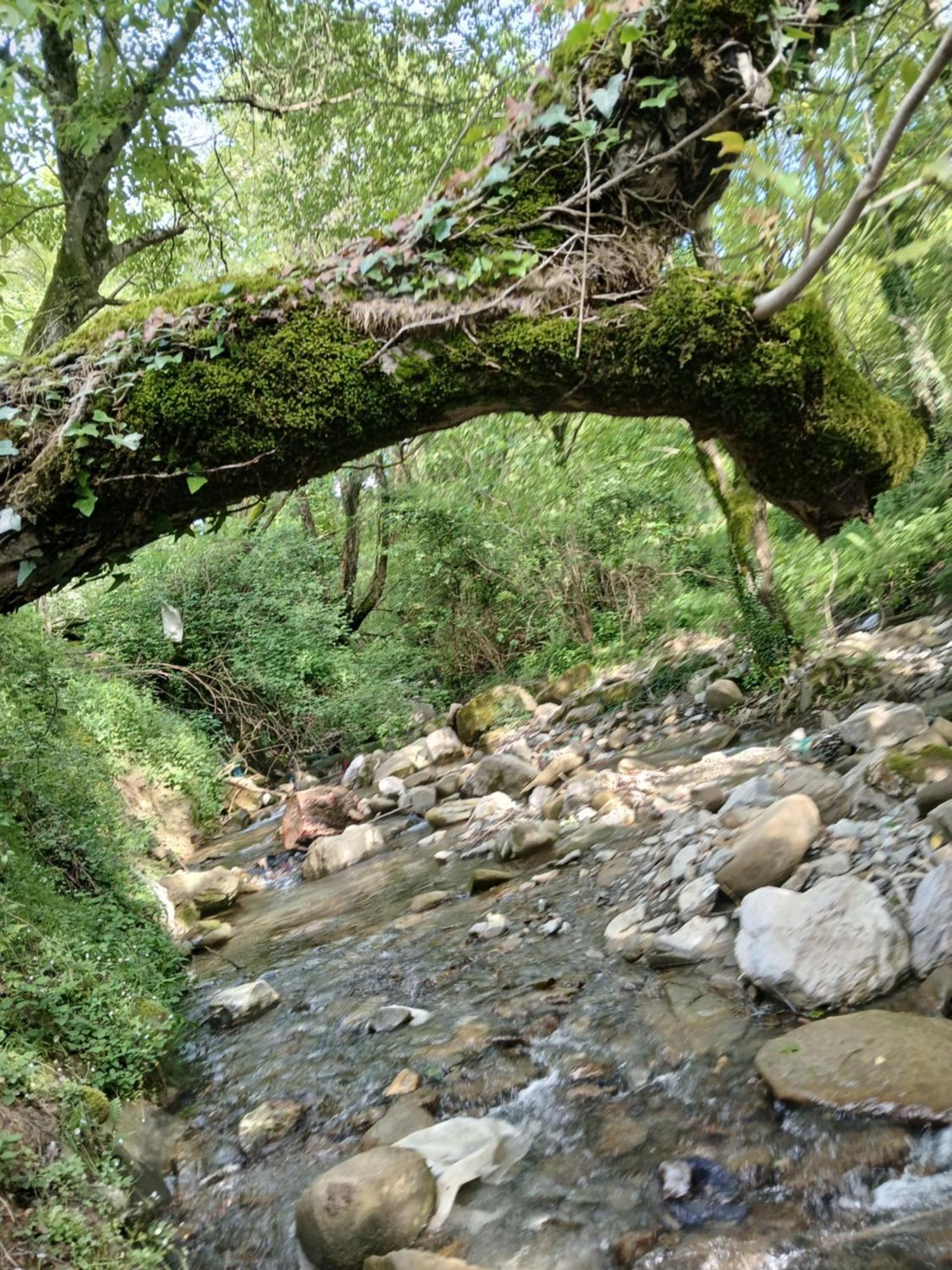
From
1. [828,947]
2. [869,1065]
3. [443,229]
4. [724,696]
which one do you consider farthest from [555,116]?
[724,696]

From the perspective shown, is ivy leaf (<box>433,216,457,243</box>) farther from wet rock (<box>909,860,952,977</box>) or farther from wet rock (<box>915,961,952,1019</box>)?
wet rock (<box>915,961,952,1019</box>)

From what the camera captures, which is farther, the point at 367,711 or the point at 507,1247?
the point at 367,711

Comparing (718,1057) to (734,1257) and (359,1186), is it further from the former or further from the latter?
(359,1186)

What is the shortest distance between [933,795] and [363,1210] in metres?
2.86

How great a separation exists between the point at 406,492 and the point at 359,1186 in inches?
466

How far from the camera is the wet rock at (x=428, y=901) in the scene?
5527mm

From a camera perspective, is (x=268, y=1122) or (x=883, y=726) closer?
(x=268, y=1122)

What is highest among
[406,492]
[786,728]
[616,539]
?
[406,492]

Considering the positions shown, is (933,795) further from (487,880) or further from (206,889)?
(206,889)

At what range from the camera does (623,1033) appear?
127 inches

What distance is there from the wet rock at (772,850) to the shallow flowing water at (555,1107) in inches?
19.6

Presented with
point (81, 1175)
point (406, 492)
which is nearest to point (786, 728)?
point (81, 1175)

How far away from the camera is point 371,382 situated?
2586 millimetres

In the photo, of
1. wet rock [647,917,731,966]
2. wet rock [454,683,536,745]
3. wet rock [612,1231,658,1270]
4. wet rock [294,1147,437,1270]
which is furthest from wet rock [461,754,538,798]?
wet rock [612,1231,658,1270]
